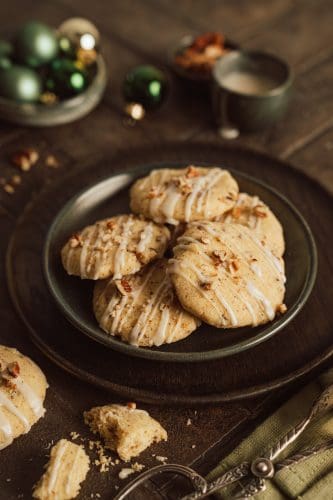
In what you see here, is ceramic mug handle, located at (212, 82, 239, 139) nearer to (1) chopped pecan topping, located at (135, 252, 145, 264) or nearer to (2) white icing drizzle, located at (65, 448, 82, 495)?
(1) chopped pecan topping, located at (135, 252, 145, 264)

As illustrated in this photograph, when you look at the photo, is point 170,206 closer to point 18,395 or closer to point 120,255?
point 120,255

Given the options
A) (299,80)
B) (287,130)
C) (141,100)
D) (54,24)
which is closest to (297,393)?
(287,130)

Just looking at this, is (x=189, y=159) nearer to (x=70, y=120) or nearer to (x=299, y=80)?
(x=70, y=120)

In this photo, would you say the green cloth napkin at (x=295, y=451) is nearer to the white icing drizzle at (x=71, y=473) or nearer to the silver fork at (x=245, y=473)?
the silver fork at (x=245, y=473)

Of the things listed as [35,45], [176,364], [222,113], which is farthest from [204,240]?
[35,45]

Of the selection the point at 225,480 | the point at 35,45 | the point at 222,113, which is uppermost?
the point at 222,113

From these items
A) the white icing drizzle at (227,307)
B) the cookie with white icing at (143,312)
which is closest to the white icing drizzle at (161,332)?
the cookie with white icing at (143,312)

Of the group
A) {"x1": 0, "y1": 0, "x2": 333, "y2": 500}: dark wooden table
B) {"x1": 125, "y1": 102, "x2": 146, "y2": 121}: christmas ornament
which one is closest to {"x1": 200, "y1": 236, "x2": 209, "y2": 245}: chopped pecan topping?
{"x1": 0, "y1": 0, "x2": 333, "y2": 500}: dark wooden table
